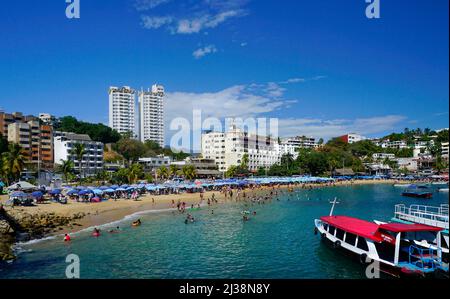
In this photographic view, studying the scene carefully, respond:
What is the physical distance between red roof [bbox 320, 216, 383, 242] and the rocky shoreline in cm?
2278

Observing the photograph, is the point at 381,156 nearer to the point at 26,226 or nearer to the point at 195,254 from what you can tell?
the point at 195,254

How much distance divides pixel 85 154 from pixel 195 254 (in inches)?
3601

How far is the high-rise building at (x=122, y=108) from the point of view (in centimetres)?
18525

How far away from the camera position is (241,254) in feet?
83.8

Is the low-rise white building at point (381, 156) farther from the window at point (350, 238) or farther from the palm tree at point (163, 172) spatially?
the window at point (350, 238)

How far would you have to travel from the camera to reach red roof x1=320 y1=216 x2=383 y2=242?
21.5 meters

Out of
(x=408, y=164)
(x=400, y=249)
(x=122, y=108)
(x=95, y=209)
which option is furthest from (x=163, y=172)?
(x=408, y=164)

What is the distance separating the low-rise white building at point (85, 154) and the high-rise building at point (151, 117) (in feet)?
266

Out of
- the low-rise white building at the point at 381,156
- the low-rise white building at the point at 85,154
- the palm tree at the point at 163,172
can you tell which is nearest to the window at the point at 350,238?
the palm tree at the point at 163,172

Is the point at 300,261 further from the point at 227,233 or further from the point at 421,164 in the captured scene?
the point at 421,164

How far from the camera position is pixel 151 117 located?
637 feet

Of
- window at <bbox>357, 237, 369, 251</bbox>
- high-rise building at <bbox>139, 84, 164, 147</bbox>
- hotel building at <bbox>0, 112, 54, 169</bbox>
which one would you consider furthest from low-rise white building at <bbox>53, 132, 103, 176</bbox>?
window at <bbox>357, 237, 369, 251</bbox>

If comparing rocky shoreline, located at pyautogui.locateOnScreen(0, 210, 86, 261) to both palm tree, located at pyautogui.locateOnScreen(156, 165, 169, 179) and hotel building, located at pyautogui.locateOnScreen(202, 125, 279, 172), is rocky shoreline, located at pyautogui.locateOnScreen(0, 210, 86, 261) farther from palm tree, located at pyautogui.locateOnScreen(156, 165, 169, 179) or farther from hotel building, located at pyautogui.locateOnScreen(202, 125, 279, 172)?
hotel building, located at pyautogui.locateOnScreen(202, 125, 279, 172)
